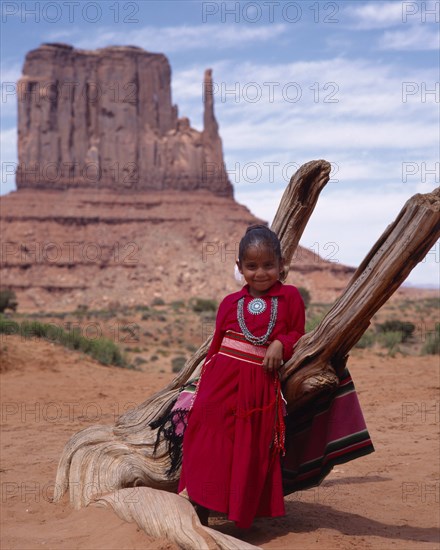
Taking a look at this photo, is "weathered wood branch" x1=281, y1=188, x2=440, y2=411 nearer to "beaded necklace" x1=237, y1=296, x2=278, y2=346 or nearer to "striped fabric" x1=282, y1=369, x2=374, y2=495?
"striped fabric" x1=282, y1=369, x2=374, y2=495

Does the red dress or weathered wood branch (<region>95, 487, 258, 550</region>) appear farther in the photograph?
the red dress

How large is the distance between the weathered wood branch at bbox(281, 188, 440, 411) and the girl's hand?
219mm

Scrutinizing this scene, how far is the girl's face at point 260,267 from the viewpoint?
188 inches

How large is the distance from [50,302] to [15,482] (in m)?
65.7

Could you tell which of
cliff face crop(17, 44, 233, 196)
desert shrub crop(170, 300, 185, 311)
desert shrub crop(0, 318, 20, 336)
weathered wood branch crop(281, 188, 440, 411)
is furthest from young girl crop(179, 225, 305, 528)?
cliff face crop(17, 44, 233, 196)

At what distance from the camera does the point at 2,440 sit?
29.0 ft

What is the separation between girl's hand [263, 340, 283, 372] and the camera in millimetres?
4719

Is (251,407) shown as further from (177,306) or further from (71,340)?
(177,306)

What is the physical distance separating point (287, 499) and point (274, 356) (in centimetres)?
227

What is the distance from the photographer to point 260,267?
189 inches

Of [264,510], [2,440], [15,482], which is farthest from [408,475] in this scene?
[2,440]

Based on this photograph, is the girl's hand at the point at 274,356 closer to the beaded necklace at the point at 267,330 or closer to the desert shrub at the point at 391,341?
the beaded necklace at the point at 267,330

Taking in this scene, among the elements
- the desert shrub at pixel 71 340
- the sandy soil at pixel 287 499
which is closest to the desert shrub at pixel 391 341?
the sandy soil at pixel 287 499

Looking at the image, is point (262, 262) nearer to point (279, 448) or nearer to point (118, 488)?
point (279, 448)
